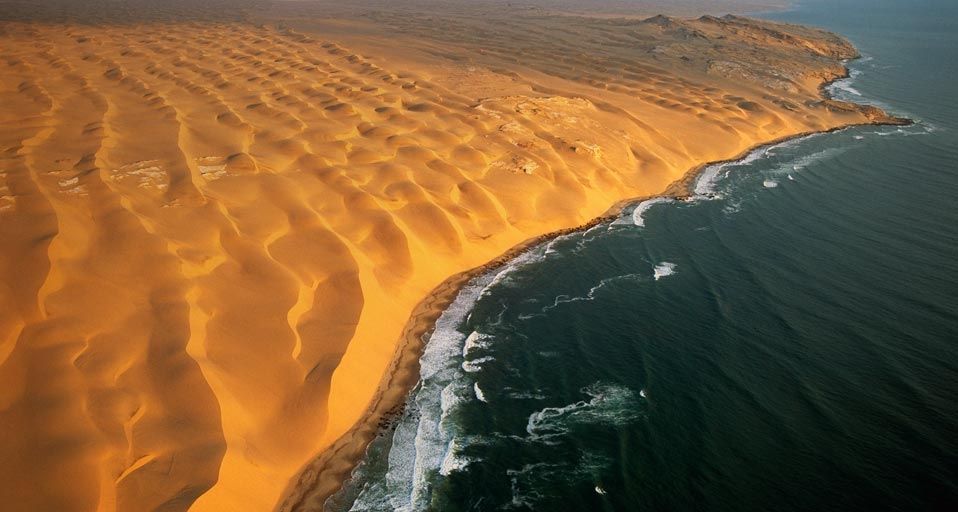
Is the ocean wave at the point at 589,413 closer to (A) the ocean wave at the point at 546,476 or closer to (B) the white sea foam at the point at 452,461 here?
(A) the ocean wave at the point at 546,476

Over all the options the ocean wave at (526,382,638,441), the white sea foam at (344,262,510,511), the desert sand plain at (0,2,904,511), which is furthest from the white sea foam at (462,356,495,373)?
the ocean wave at (526,382,638,441)

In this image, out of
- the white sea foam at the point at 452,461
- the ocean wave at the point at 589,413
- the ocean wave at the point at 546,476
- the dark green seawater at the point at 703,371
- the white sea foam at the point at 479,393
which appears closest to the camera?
the ocean wave at the point at 546,476

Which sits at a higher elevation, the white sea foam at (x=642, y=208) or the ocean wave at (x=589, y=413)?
the white sea foam at (x=642, y=208)

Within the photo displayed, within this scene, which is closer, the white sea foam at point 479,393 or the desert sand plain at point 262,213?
the desert sand plain at point 262,213

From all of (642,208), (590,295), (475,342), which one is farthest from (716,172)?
(475,342)

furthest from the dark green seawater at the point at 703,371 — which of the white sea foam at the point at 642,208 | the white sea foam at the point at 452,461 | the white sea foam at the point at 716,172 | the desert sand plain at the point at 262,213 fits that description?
the desert sand plain at the point at 262,213

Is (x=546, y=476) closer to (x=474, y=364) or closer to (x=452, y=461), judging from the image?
(x=452, y=461)
